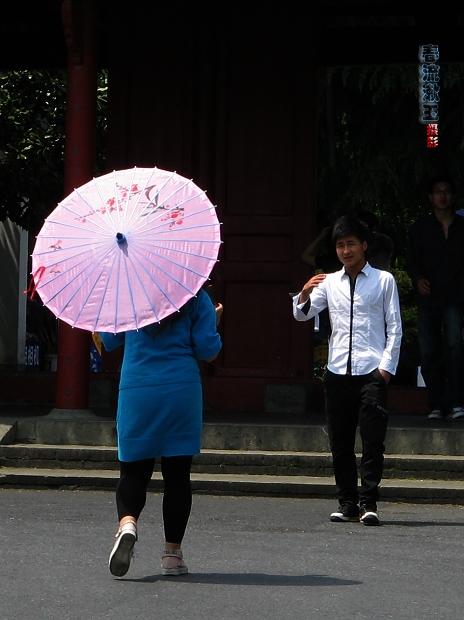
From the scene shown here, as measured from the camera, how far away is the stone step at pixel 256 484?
871 cm

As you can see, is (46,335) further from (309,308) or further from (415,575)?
(415,575)

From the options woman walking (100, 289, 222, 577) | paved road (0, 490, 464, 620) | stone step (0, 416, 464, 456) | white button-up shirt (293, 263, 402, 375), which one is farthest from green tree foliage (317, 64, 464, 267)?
woman walking (100, 289, 222, 577)

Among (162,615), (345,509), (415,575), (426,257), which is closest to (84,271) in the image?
(162,615)

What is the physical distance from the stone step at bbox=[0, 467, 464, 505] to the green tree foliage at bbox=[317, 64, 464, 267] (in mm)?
11170

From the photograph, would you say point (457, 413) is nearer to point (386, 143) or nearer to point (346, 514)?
point (346, 514)

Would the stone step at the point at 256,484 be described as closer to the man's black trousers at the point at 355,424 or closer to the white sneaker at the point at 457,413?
the man's black trousers at the point at 355,424

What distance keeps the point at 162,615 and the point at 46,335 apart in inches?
645

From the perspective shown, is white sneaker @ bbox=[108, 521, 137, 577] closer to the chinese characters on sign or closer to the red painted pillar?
the red painted pillar

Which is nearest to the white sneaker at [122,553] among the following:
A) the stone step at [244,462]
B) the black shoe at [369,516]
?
the black shoe at [369,516]

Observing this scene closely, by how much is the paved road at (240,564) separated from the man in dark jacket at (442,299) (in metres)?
2.13

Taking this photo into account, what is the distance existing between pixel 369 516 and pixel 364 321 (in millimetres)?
1163

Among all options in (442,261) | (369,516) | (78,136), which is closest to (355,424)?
(369,516)

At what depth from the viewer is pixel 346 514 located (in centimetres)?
778

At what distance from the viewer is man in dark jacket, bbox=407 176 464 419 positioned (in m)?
10.5
